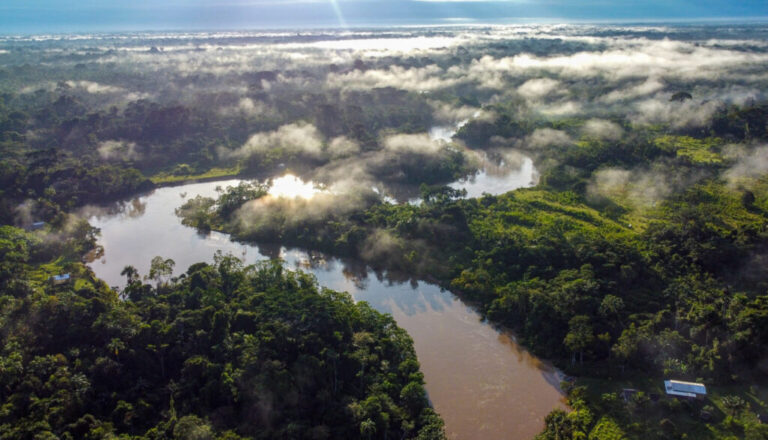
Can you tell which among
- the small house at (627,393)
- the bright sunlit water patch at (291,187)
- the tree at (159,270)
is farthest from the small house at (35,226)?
the small house at (627,393)

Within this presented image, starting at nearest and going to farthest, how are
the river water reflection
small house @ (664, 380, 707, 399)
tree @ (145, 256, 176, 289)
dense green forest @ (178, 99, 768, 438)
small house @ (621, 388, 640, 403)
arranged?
small house @ (664, 380, 707, 399), small house @ (621, 388, 640, 403), the river water reflection, dense green forest @ (178, 99, 768, 438), tree @ (145, 256, 176, 289)

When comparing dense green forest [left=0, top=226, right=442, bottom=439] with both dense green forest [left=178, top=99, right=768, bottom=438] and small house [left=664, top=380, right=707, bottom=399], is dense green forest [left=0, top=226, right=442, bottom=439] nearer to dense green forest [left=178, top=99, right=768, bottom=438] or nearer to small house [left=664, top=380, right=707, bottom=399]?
dense green forest [left=178, top=99, right=768, bottom=438]

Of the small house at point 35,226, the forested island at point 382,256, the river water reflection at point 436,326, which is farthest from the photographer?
the small house at point 35,226

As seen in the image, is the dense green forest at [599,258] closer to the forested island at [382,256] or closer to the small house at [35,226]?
the forested island at [382,256]

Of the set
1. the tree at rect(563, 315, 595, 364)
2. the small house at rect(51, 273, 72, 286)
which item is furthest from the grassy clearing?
the tree at rect(563, 315, 595, 364)

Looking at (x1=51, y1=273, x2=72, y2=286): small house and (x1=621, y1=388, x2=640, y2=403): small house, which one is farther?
(x1=51, y1=273, x2=72, y2=286): small house
